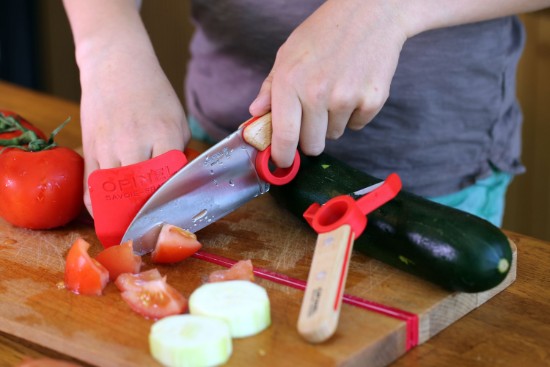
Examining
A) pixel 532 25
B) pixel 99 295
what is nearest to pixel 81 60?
pixel 99 295

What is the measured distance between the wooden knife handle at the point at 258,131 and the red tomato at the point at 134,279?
0.89 feet

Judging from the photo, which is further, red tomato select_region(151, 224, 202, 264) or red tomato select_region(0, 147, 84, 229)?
red tomato select_region(0, 147, 84, 229)

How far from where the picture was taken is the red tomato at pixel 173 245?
1.40 metres

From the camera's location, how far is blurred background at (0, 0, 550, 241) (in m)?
2.70

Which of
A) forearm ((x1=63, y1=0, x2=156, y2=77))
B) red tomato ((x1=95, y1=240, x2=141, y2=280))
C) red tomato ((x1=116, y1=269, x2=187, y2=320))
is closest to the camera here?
red tomato ((x1=116, y1=269, x2=187, y2=320))

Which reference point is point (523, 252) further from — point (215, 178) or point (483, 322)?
point (215, 178)

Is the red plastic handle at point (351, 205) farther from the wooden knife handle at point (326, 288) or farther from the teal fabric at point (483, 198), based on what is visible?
the teal fabric at point (483, 198)

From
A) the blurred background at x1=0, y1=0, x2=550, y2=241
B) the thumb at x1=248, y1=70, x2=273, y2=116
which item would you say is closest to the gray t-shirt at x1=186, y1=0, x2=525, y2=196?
the thumb at x1=248, y1=70, x2=273, y2=116

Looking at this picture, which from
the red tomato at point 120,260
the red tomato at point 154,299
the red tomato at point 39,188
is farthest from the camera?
the red tomato at point 39,188

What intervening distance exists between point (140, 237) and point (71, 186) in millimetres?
202

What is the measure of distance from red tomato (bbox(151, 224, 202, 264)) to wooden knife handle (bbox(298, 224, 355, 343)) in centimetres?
26

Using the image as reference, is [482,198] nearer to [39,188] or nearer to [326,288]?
[326,288]

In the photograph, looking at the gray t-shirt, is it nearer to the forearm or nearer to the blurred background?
the forearm

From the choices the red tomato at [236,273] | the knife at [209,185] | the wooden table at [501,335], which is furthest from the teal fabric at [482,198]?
the red tomato at [236,273]
